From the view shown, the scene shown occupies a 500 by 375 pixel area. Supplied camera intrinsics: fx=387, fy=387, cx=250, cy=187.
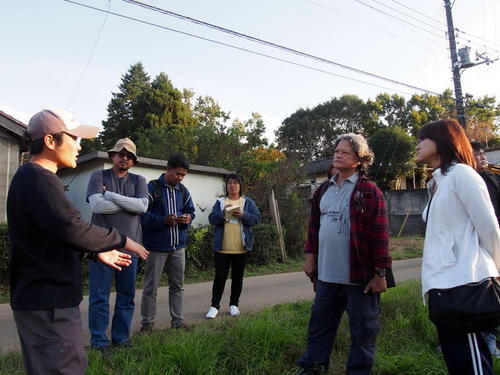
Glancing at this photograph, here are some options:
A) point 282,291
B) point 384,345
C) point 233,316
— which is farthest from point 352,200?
point 282,291

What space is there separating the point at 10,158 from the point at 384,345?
1011cm

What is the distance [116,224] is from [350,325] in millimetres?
2451

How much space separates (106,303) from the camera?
3818mm

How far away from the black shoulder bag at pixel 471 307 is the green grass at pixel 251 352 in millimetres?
1457

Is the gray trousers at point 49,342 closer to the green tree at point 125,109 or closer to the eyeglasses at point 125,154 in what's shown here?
the eyeglasses at point 125,154

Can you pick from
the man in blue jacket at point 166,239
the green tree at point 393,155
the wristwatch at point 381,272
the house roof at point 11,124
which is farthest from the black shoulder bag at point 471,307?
the green tree at point 393,155

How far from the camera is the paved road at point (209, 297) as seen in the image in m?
4.91

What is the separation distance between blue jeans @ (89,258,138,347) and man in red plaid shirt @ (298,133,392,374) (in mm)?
1852

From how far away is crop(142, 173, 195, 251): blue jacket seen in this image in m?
4.50

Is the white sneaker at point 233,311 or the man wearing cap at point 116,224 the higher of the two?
the man wearing cap at point 116,224

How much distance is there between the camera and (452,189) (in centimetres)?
233

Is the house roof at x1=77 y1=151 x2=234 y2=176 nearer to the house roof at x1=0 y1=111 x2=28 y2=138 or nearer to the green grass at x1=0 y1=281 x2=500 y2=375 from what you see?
the house roof at x1=0 y1=111 x2=28 y2=138

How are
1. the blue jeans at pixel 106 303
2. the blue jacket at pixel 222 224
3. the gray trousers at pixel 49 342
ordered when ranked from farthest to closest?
the blue jacket at pixel 222 224
the blue jeans at pixel 106 303
the gray trousers at pixel 49 342

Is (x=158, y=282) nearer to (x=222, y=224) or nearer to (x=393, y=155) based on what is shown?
(x=222, y=224)
